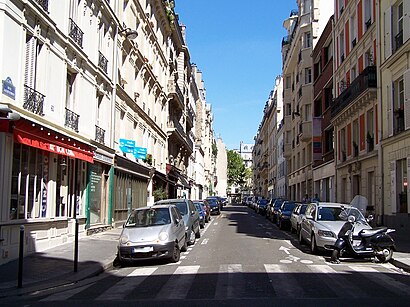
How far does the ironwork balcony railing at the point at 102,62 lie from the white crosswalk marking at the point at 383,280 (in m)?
14.2

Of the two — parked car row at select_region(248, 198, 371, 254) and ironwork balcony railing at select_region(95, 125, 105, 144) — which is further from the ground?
ironwork balcony railing at select_region(95, 125, 105, 144)

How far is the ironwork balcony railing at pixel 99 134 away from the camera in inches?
844

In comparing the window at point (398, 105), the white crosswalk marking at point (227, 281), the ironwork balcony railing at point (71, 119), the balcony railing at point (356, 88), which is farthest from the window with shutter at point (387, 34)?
the white crosswalk marking at point (227, 281)

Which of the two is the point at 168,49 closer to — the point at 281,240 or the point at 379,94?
the point at 379,94

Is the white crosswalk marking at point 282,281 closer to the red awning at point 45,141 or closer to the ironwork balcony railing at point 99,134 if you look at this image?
the red awning at point 45,141

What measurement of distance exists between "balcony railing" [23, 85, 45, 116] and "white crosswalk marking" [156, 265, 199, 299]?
20.9 ft

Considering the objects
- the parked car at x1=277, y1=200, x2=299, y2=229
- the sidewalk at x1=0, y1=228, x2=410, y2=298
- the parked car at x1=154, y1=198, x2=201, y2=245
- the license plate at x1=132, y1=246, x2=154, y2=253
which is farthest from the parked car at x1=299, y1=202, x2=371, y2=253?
the parked car at x1=277, y1=200, x2=299, y2=229

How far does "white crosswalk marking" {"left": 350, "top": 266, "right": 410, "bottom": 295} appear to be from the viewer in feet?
32.0

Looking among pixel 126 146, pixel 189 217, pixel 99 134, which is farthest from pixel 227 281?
pixel 126 146

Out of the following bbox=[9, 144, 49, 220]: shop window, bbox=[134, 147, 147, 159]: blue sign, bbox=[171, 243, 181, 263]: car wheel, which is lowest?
bbox=[171, 243, 181, 263]: car wheel

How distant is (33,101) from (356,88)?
18053 mm

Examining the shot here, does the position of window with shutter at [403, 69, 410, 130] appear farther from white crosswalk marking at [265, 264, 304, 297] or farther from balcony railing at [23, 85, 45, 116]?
balcony railing at [23, 85, 45, 116]

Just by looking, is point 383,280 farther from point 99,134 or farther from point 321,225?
point 99,134

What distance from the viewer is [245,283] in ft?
33.6
